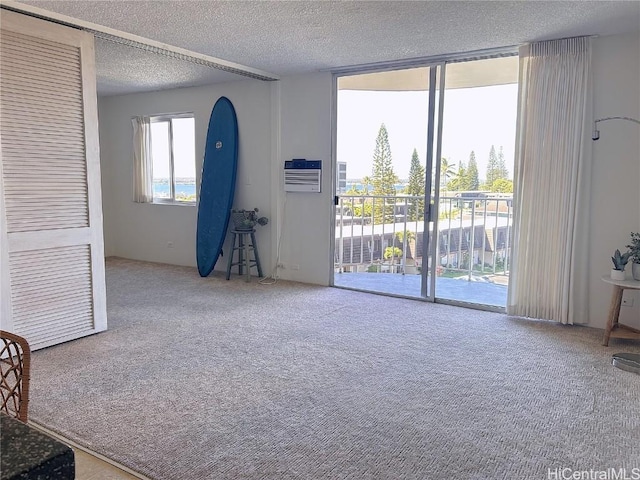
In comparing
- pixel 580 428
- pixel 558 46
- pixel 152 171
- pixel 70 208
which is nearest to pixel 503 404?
pixel 580 428

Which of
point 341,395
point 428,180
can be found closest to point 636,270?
point 428,180

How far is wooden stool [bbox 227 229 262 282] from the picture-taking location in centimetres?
545

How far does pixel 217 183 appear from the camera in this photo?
5742 millimetres

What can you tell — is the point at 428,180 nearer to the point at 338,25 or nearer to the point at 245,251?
the point at 338,25

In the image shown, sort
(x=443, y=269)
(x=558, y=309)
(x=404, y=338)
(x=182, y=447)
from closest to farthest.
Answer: (x=182, y=447), (x=404, y=338), (x=558, y=309), (x=443, y=269)

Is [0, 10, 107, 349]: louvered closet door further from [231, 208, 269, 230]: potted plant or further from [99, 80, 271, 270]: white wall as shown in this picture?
[99, 80, 271, 270]: white wall

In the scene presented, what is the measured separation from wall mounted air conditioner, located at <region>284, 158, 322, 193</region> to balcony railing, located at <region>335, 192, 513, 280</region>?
66 cm

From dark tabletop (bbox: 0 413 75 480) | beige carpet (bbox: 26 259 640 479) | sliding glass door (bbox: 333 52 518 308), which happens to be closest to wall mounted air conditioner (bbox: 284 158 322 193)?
sliding glass door (bbox: 333 52 518 308)

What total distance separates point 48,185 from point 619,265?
4148 mm

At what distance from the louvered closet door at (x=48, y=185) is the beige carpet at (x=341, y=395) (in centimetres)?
30

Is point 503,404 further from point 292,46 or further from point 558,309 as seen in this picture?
point 292,46

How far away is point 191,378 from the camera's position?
283 cm

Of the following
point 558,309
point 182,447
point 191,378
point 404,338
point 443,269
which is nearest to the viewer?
point 182,447

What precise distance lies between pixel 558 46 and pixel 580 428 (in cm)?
293
